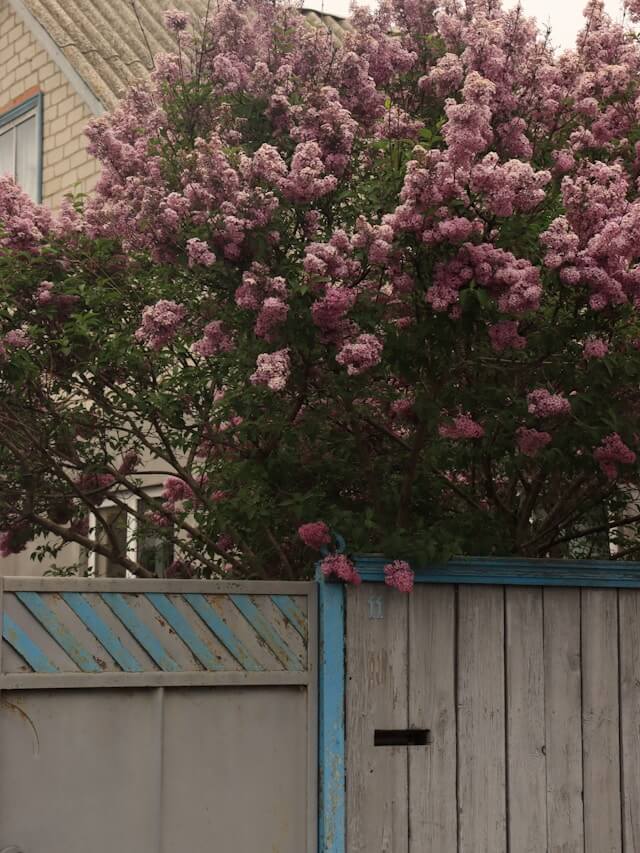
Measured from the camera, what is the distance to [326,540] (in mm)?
6016

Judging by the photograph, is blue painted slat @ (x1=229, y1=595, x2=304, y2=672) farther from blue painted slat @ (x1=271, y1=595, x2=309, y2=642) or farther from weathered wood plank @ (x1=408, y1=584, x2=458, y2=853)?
weathered wood plank @ (x1=408, y1=584, x2=458, y2=853)

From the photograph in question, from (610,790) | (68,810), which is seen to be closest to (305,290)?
(68,810)

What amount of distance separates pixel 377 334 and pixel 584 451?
3.79ft

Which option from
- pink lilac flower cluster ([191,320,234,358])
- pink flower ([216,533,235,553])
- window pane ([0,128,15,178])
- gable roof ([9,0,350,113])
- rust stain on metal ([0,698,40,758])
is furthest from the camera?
window pane ([0,128,15,178])

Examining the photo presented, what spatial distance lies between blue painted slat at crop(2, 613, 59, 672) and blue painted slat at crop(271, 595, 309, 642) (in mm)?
1057

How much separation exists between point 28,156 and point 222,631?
9286 mm

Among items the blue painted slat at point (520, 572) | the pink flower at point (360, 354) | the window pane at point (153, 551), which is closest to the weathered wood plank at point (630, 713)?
the blue painted slat at point (520, 572)

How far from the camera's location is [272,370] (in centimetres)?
552

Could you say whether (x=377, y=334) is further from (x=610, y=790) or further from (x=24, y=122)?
(x=24, y=122)

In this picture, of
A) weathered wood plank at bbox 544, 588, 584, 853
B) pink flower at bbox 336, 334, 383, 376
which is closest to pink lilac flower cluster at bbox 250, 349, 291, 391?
pink flower at bbox 336, 334, 383, 376

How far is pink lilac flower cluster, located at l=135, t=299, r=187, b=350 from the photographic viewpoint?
5.94 m

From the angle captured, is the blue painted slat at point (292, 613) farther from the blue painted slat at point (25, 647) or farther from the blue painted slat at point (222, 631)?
the blue painted slat at point (25, 647)

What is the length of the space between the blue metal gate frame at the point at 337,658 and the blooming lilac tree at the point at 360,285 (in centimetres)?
15

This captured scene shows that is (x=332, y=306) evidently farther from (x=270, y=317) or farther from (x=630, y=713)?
(x=630, y=713)
